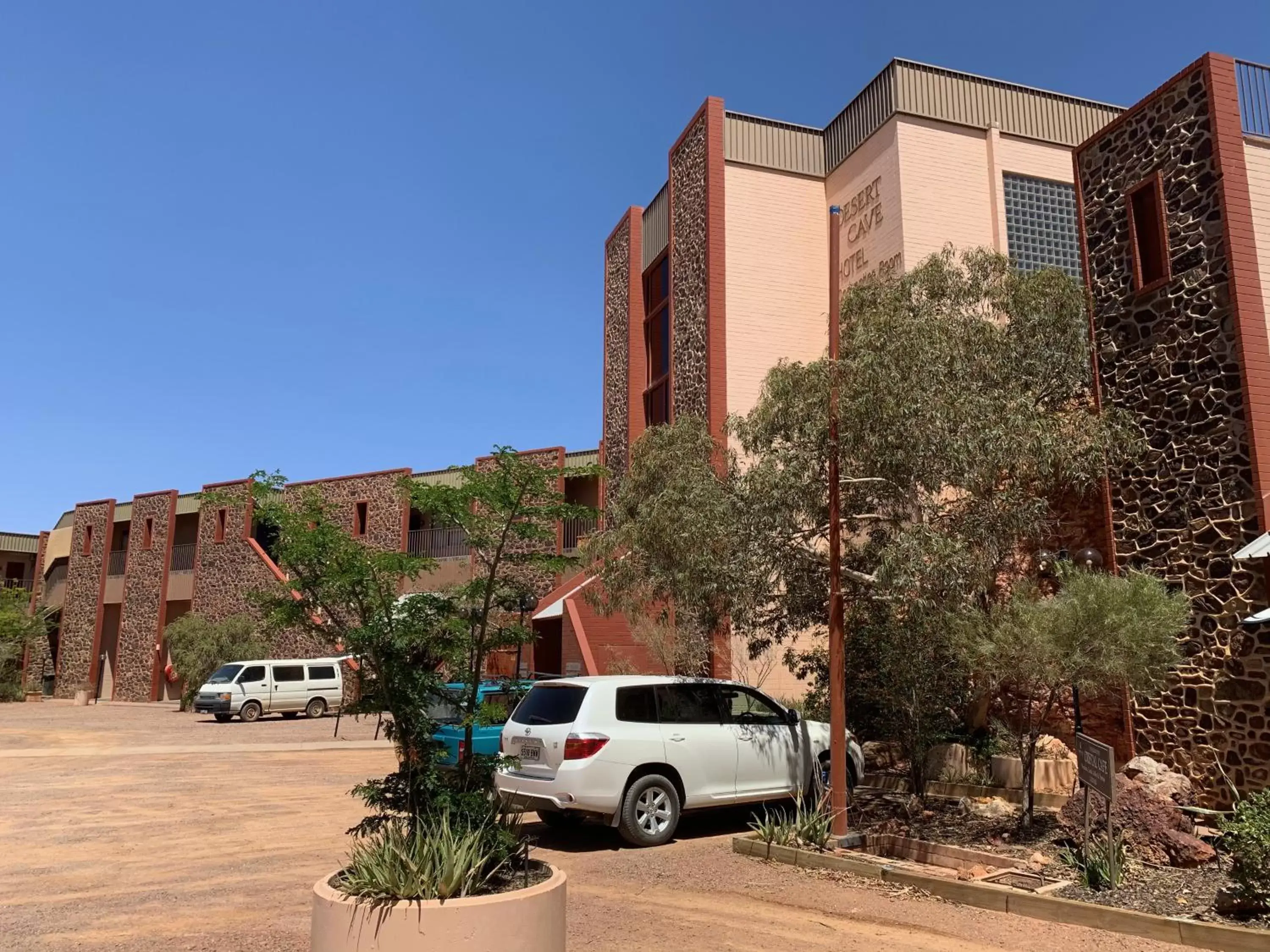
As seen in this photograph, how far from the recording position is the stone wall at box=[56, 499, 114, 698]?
145 ft

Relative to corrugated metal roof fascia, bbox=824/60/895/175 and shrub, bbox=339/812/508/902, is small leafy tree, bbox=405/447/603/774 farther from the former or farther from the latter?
corrugated metal roof fascia, bbox=824/60/895/175

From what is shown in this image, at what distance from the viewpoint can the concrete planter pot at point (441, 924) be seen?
4.62 metres

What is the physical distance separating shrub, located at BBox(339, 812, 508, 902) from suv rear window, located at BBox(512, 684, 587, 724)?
156 inches

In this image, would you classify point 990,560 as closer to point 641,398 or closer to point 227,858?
point 227,858

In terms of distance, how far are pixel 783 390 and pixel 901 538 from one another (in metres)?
2.31

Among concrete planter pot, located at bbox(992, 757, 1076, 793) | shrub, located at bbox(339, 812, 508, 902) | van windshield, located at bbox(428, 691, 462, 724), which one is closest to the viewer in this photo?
shrub, located at bbox(339, 812, 508, 902)

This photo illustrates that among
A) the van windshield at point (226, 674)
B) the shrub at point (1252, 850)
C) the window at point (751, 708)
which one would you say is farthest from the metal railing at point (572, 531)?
the shrub at point (1252, 850)

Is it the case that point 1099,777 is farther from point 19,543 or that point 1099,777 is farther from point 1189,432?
point 19,543

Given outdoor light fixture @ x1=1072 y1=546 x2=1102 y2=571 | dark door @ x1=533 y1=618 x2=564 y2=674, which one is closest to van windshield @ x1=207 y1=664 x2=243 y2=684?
dark door @ x1=533 y1=618 x2=564 y2=674

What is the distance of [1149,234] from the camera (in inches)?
452

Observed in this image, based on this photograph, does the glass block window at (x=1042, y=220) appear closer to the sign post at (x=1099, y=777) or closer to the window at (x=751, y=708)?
the window at (x=751, y=708)

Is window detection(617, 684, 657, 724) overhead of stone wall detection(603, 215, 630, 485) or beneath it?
beneath

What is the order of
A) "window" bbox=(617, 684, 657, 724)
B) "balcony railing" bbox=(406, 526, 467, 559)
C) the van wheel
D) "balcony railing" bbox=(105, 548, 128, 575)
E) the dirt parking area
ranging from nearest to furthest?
the dirt parking area → the van wheel → "window" bbox=(617, 684, 657, 724) → "balcony railing" bbox=(406, 526, 467, 559) → "balcony railing" bbox=(105, 548, 128, 575)

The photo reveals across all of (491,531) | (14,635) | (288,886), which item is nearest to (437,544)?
(14,635)
